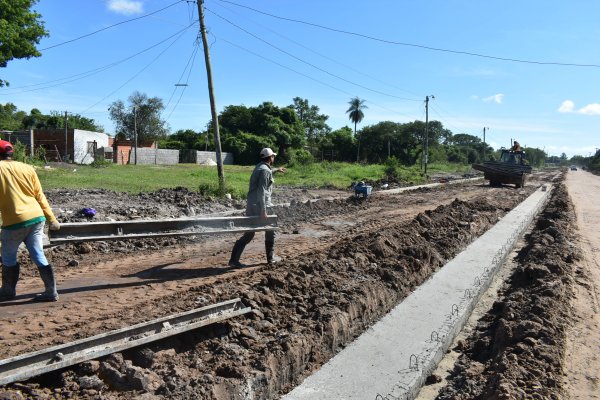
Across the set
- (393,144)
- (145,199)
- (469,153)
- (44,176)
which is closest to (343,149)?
(393,144)

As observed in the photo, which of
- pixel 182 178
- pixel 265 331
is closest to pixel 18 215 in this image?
pixel 265 331

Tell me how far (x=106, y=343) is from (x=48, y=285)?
1996 millimetres

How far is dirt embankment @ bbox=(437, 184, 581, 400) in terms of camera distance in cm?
409

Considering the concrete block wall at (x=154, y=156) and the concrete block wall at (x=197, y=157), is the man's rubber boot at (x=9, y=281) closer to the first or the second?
the concrete block wall at (x=154, y=156)

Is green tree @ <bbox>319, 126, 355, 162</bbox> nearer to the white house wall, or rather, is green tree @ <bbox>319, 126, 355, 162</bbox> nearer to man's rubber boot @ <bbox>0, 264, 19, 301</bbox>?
the white house wall

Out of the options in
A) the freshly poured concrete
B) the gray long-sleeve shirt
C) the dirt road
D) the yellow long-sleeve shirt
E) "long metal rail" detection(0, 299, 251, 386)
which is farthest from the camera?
the gray long-sleeve shirt

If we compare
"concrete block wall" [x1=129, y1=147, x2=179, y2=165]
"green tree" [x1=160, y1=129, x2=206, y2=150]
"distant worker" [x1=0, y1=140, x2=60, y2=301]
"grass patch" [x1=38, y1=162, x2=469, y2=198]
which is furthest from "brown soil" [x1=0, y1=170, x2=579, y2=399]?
"green tree" [x1=160, y1=129, x2=206, y2=150]

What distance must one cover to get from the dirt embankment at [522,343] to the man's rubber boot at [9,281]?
4.38 metres

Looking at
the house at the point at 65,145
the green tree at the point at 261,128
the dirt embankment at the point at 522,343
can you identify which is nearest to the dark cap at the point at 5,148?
the dirt embankment at the point at 522,343

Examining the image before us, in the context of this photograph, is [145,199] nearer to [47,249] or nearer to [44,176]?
[47,249]

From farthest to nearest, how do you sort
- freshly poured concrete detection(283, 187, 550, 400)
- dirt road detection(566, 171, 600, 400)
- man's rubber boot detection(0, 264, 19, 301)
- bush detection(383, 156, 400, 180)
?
bush detection(383, 156, 400, 180) → man's rubber boot detection(0, 264, 19, 301) → dirt road detection(566, 171, 600, 400) → freshly poured concrete detection(283, 187, 550, 400)

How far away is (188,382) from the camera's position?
12.0ft

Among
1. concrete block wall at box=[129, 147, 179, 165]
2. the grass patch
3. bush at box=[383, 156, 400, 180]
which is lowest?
the grass patch

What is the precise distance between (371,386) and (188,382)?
1461mm
